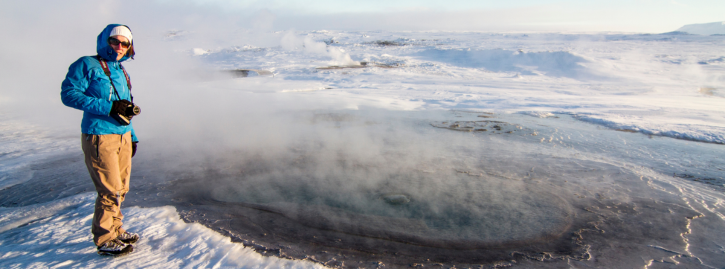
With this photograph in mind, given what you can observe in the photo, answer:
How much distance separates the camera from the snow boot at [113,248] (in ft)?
7.23

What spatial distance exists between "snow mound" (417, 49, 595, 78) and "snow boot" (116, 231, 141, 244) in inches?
A: 670

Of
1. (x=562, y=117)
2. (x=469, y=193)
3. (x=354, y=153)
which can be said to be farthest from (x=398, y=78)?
(x=469, y=193)

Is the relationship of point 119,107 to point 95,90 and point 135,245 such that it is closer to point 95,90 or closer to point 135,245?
point 95,90

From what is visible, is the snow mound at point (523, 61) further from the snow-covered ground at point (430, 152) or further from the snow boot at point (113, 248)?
the snow boot at point (113, 248)

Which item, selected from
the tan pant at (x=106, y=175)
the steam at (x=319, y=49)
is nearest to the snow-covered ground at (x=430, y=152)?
the tan pant at (x=106, y=175)

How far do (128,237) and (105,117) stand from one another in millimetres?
808

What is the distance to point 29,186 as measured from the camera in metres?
3.53

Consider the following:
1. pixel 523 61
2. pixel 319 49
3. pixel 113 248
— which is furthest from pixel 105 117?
pixel 319 49

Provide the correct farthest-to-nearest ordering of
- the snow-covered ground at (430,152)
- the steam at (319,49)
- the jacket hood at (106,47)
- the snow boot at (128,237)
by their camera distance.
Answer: the steam at (319,49)
the snow-covered ground at (430,152)
the snow boot at (128,237)
the jacket hood at (106,47)

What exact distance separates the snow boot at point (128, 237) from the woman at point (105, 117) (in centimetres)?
8

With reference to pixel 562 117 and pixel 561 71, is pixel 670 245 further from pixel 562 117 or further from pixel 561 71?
pixel 561 71

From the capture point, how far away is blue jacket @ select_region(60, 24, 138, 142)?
199 cm

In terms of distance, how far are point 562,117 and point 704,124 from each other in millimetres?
2321

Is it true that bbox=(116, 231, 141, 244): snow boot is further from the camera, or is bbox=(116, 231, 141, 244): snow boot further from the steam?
the steam
